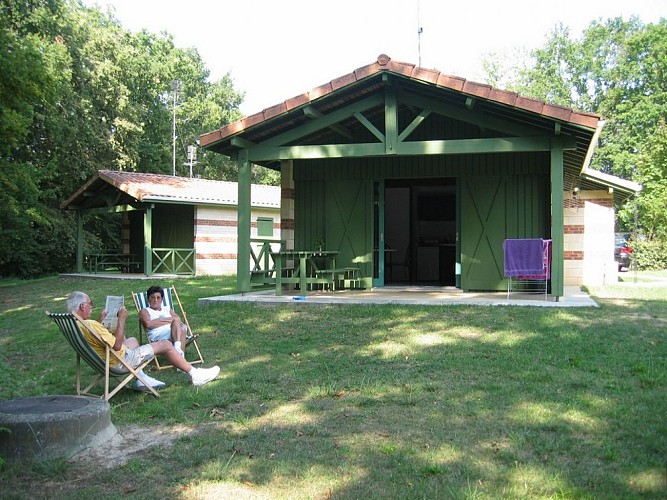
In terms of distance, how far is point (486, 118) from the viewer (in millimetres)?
9102

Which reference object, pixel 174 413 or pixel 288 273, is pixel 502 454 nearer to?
pixel 174 413

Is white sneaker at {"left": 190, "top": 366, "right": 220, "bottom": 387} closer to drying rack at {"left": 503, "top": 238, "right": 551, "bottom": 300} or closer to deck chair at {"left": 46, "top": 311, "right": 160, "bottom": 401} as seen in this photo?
deck chair at {"left": 46, "top": 311, "right": 160, "bottom": 401}

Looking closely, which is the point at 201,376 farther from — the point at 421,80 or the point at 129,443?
the point at 421,80

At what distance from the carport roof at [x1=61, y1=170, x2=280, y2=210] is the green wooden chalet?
19.6 feet

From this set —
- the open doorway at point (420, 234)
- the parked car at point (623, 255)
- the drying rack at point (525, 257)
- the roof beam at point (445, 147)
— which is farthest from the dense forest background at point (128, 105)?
the drying rack at point (525, 257)

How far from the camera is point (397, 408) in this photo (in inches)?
184

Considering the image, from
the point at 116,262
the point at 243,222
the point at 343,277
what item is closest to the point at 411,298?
the point at 343,277

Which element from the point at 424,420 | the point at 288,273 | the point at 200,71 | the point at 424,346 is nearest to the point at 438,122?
the point at 288,273

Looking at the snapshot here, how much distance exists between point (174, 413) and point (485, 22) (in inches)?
1485

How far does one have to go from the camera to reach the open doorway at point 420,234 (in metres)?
14.4

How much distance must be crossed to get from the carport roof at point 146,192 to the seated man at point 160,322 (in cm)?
1131

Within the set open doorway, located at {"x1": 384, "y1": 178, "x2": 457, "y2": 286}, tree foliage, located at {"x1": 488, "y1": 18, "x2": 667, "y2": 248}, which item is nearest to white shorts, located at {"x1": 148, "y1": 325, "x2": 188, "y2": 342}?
open doorway, located at {"x1": 384, "y1": 178, "x2": 457, "y2": 286}

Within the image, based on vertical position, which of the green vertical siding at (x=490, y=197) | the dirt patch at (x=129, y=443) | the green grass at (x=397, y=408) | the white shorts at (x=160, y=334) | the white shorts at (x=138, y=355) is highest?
the green vertical siding at (x=490, y=197)

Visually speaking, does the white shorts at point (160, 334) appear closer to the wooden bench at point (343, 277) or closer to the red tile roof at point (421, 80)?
the red tile roof at point (421, 80)
